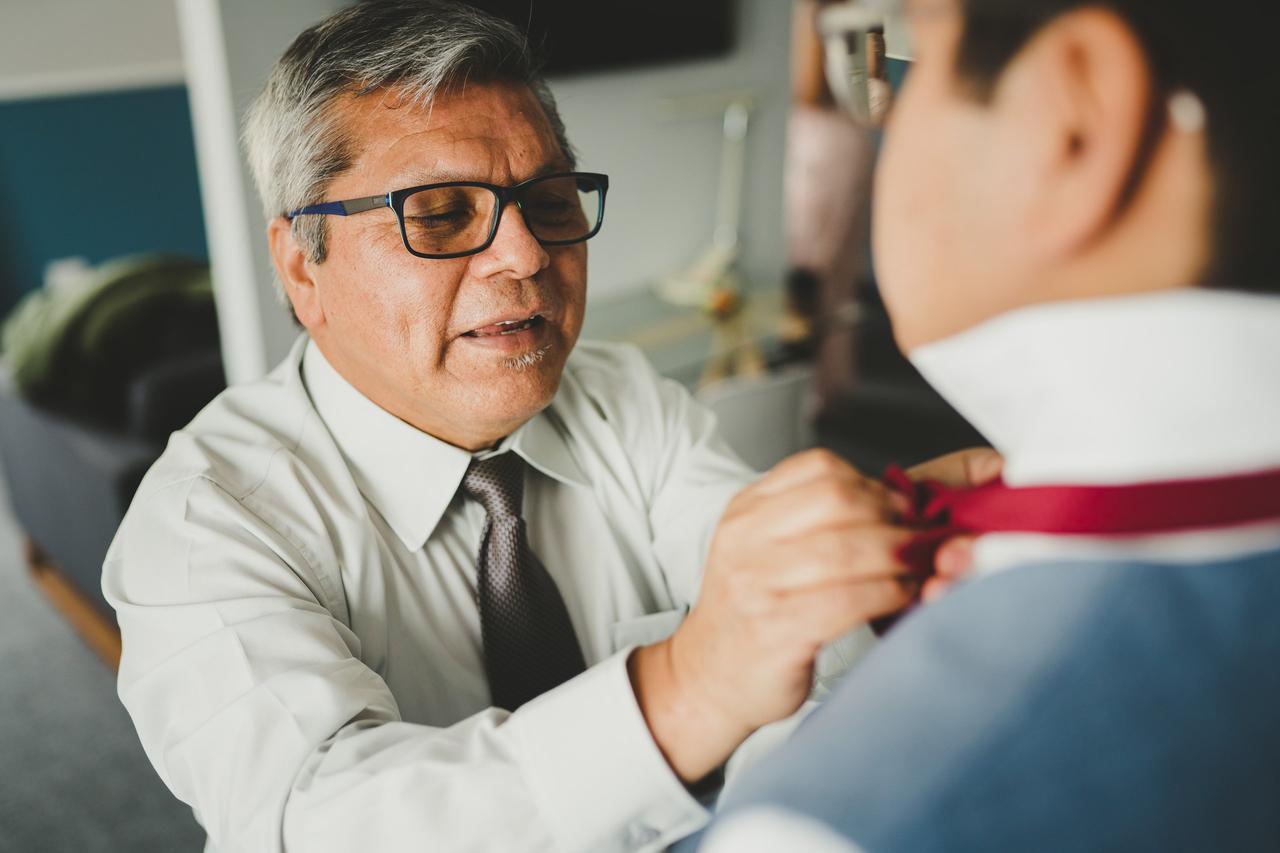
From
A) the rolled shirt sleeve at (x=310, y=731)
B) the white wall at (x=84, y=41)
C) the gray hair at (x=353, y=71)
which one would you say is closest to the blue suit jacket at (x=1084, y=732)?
the rolled shirt sleeve at (x=310, y=731)

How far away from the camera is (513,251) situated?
0.87m

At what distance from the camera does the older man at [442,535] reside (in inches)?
23.3

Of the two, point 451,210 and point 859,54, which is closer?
point 859,54

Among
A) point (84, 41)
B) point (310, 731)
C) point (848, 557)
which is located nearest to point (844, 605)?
point (848, 557)

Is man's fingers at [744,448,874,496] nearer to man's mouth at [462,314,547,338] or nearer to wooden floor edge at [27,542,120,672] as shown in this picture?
man's mouth at [462,314,547,338]

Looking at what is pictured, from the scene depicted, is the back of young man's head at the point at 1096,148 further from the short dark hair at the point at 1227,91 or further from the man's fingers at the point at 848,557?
the man's fingers at the point at 848,557

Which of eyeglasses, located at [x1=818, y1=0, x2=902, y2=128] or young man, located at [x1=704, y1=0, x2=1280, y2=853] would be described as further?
eyeglasses, located at [x1=818, y1=0, x2=902, y2=128]

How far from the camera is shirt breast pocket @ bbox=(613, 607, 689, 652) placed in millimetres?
1007

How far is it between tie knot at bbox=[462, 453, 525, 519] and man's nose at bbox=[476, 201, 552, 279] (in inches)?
8.0

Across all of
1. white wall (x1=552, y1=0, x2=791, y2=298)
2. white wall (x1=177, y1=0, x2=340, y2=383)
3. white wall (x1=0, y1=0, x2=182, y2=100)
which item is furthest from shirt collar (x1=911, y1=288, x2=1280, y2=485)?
white wall (x1=0, y1=0, x2=182, y2=100)

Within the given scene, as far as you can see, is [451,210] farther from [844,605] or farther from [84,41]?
[84,41]

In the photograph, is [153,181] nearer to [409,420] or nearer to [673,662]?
[409,420]

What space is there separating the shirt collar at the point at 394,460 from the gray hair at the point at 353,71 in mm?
147

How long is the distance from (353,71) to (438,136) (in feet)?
0.35
